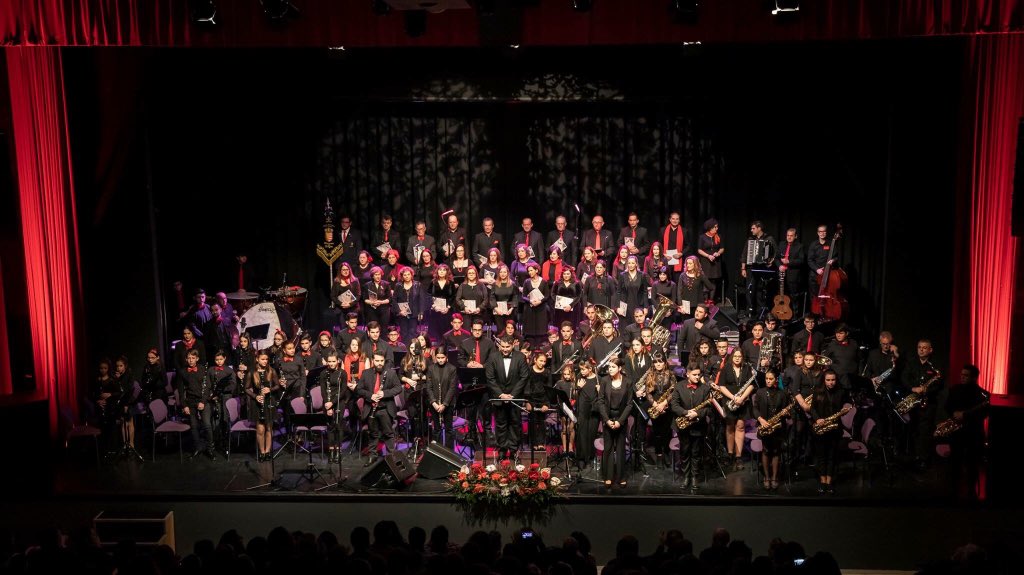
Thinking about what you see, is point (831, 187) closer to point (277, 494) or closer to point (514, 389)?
point (514, 389)

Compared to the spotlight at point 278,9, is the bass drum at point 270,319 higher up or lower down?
lower down

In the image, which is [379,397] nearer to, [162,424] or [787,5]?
[162,424]

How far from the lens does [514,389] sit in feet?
40.0

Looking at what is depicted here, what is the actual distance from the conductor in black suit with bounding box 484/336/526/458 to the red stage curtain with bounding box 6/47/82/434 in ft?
18.9

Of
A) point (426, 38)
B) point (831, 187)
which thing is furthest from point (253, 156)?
point (831, 187)

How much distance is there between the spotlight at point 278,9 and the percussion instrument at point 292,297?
5.36 meters

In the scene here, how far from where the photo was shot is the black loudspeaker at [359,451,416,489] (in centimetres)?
1112

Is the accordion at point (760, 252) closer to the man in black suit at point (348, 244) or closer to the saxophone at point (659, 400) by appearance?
the saxophone at point (659, 400)

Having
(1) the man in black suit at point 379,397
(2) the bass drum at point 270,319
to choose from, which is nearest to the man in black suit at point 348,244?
(2) the bass drum at point 270,319

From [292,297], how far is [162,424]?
12.3 feet

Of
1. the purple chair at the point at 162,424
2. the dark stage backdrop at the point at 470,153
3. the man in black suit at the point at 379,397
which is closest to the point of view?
the purple chair at the point at 162,424

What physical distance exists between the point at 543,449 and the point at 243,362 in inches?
164

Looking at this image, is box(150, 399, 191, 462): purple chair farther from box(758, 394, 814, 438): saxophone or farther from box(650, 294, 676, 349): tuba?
box(758, 394, 814, 438): saxophone

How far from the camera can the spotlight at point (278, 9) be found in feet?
36.1
